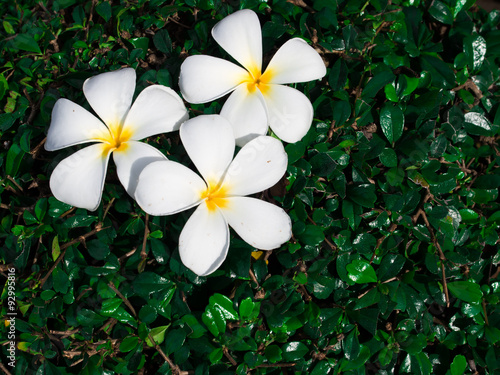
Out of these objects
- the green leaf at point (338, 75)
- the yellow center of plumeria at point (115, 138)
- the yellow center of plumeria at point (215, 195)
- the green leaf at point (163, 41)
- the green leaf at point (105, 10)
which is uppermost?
the green leaf at point (105, 10)

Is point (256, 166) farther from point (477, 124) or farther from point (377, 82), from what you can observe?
point (477, 124)

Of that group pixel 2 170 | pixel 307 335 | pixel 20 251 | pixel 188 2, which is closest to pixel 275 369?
pixel 307 335

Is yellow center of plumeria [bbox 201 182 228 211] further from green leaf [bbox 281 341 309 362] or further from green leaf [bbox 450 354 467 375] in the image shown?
green leaf [bbox 450 354 467 375]

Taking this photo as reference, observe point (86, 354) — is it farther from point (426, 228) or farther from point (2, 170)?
point (426, 228)

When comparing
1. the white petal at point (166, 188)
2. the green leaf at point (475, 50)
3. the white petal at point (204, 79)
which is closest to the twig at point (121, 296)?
the white petal at point (166, 188)

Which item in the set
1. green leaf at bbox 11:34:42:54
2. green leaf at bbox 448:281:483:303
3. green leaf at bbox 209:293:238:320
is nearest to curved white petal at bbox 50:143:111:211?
green leaf at bbox 209:293:238:320

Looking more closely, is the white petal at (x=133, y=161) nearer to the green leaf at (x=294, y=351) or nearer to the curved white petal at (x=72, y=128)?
the curved white petal at (x=72, y=128)

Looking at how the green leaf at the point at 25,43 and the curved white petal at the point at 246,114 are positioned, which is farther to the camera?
the green leaf at the point at 25,43
